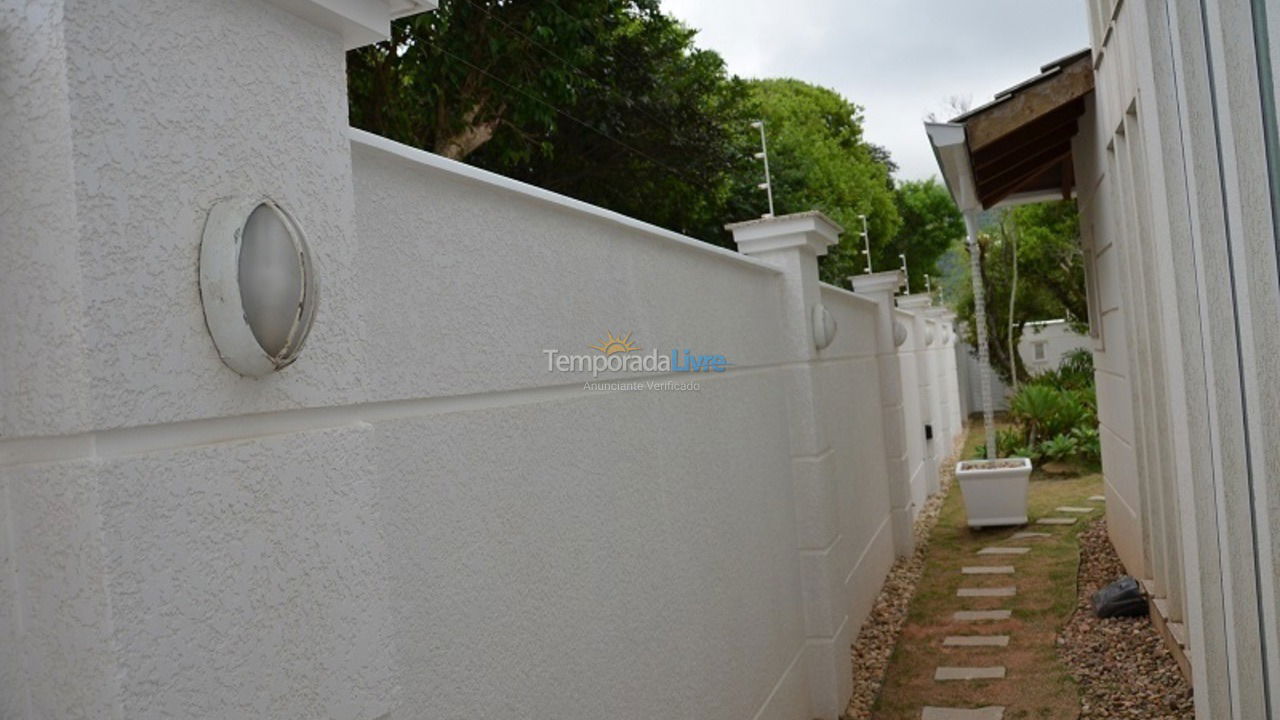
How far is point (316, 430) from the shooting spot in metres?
1.46

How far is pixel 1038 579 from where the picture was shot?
7.65 metres

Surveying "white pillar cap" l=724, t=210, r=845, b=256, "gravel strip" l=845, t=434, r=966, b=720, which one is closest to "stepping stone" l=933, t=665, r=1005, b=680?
"gravel strip" l=845, t=434, r=966, b=720

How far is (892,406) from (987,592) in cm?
227

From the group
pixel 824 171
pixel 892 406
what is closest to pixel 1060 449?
pixel 892 406

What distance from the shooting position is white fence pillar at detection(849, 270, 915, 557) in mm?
9070

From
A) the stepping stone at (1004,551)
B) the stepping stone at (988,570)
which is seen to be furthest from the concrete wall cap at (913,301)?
the stepping stone at (988,570)

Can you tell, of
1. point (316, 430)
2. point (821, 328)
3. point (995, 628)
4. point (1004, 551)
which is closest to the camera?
point (316, 430)

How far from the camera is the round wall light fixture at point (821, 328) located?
5516mm

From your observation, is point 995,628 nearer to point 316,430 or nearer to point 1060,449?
point 316,430

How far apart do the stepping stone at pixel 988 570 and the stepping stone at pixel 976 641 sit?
1638mm

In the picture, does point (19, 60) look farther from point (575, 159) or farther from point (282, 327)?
point (575, 159)

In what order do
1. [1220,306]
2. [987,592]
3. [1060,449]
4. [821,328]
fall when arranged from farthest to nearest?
[1060,449], [987,592], [821,328], [1220,306]

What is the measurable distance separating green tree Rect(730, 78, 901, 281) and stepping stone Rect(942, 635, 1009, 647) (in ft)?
26.6

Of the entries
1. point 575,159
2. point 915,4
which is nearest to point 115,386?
point 575,159
